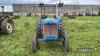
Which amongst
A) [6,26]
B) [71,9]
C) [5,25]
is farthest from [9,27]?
[71,9]

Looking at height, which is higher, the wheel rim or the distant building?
the wheel rim

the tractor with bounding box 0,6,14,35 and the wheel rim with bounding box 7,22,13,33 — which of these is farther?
the wheel rim with bounding box 7,22,13,33

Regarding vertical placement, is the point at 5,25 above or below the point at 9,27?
above

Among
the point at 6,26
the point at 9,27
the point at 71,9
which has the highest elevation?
the point at 6,26

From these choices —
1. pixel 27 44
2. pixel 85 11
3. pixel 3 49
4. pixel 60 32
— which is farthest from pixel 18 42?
pixel 85 11

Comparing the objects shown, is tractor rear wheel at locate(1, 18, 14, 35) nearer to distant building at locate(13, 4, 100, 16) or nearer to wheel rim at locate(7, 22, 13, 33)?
wheel rim at locate(7, 22, 13, 33)

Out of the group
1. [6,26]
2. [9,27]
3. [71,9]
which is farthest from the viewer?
[71,9]

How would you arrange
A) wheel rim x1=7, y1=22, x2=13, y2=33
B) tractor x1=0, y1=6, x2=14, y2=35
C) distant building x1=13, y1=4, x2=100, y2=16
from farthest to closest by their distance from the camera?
distant building x1=13, y1=4, x2=100, y2=16
wheel rim x1=7, y1=22, x2=13, y2=33
tractor x1=0, y1=6, x2=14, y2=35

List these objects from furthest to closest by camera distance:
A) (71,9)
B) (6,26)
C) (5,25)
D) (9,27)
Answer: (71,9), (9,27), (6,26), (5,25)

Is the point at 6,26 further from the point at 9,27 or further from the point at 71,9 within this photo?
the point at 71,9

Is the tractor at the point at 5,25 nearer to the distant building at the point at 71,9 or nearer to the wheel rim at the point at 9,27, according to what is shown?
the wheel rim at the point at 9,27

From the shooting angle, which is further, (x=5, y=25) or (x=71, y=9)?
(x=71, y=9)

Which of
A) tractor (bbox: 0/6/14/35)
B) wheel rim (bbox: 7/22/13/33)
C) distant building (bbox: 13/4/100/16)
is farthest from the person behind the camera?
distant building (bbox: 13/4/100/16)

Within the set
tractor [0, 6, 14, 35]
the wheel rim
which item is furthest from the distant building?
tractor [0, 6, 14, 35]
